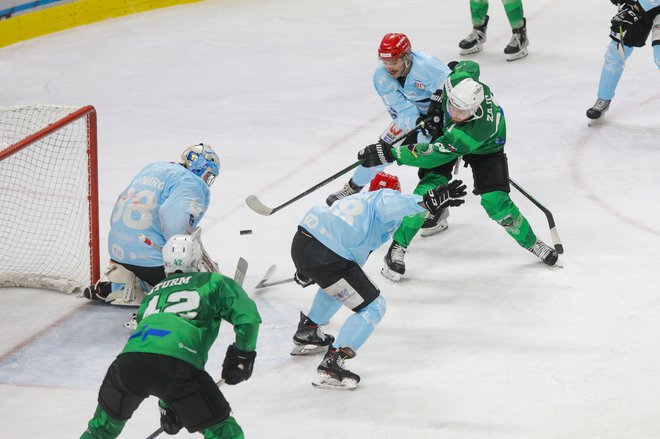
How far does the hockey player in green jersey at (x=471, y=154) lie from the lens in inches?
193

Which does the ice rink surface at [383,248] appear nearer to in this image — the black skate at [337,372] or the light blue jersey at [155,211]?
the black skate at [337,372]

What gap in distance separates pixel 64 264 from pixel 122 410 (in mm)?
2254

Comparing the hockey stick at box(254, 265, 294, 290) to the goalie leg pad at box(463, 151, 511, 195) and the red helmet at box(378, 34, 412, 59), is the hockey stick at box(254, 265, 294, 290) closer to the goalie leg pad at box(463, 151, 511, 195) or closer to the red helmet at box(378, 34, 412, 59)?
the goalie leg pad at box(463, 151, 511, 195)

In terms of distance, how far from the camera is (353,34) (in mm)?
8922

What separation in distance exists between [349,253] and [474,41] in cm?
431

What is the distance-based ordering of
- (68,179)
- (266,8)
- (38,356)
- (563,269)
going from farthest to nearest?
(266,8), (68,179), (563,269), (38,356)

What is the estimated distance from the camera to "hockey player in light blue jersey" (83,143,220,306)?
15.7 ft

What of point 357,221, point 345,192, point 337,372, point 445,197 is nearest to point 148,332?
point 337,372

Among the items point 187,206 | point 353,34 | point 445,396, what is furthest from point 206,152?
point 353,34

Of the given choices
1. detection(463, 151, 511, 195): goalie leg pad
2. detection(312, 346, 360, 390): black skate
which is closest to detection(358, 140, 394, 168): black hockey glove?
detection(463, 151, 511, 195): goalie leg pad

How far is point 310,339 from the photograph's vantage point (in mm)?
4633

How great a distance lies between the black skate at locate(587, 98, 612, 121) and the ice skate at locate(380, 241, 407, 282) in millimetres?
2190

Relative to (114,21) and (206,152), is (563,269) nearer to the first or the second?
(206,152)

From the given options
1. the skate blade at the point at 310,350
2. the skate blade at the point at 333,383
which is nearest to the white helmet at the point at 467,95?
the skate blade at the point at 310,350
